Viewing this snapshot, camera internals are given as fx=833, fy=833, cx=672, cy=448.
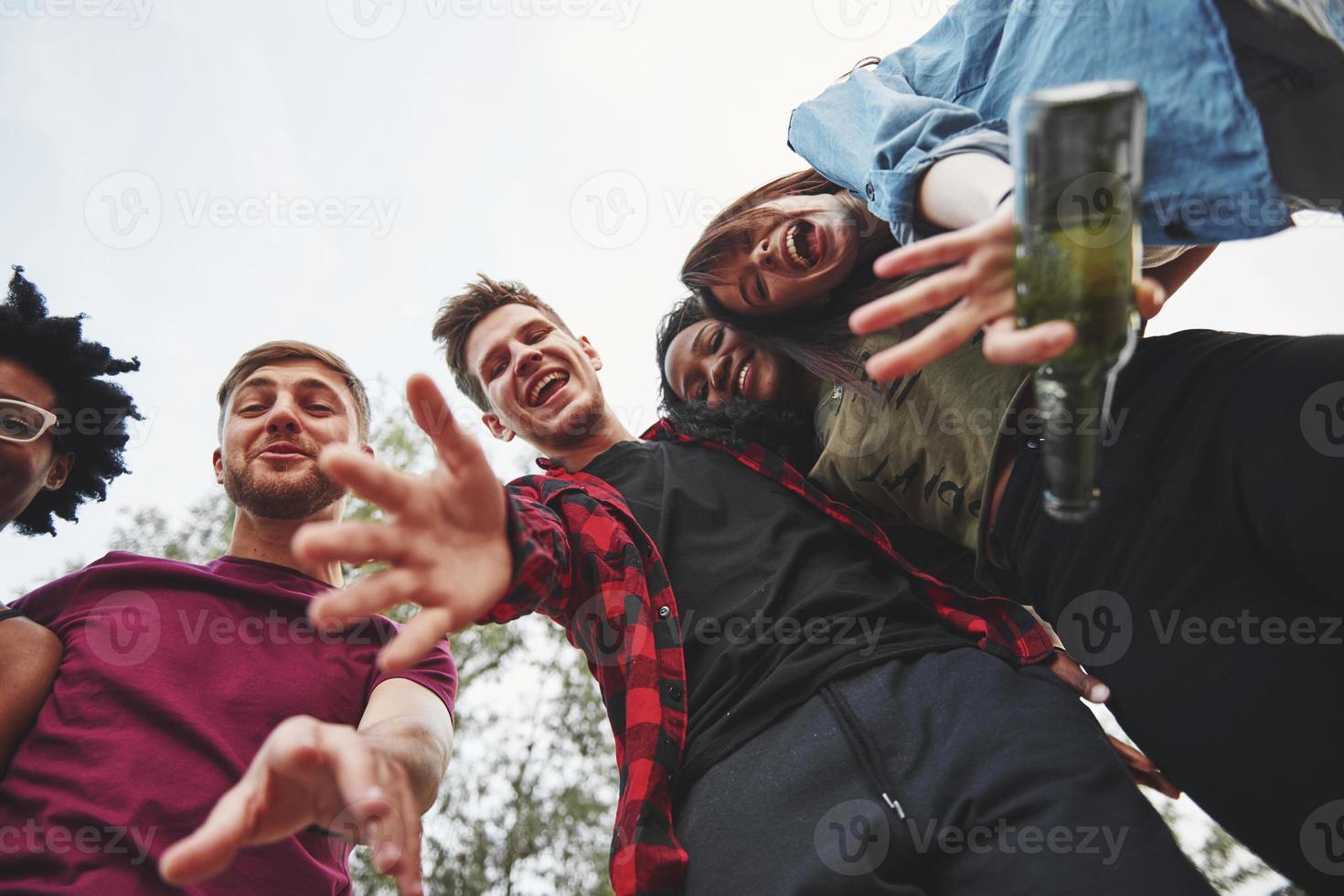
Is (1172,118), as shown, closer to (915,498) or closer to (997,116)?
(997,116)

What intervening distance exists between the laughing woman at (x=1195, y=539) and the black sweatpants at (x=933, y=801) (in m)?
0.16

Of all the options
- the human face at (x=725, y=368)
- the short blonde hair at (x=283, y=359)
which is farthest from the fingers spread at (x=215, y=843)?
the short blonde hair at (x=283, y=359)

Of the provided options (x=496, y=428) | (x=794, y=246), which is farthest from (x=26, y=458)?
(x=794, y=246)

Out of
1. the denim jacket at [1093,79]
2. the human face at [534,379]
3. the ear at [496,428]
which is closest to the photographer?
the denim jacket at [1093,79]

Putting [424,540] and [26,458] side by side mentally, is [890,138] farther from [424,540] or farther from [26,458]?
[26,458]

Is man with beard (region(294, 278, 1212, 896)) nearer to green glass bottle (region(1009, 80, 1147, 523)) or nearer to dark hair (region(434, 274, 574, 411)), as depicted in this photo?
green glass bottle (region(1009, 80, 1147, 523))

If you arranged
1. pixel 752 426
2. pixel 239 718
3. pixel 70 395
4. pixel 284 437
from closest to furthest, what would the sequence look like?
1. pixel 239 718
2. pixel 752 426
3. pixel 284 437
4. pixel 70 395

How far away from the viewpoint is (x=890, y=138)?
1.54 m

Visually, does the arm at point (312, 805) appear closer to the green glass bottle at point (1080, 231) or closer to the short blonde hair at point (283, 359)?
the green glass bottle at point (1080, 231)

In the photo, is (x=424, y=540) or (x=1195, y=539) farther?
(x=1195, y=539)

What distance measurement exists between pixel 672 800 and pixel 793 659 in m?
0.40

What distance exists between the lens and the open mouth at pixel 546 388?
9.25 feet

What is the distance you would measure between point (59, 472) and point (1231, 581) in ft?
11.2

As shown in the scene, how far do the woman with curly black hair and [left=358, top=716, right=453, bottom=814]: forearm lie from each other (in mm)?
1492
